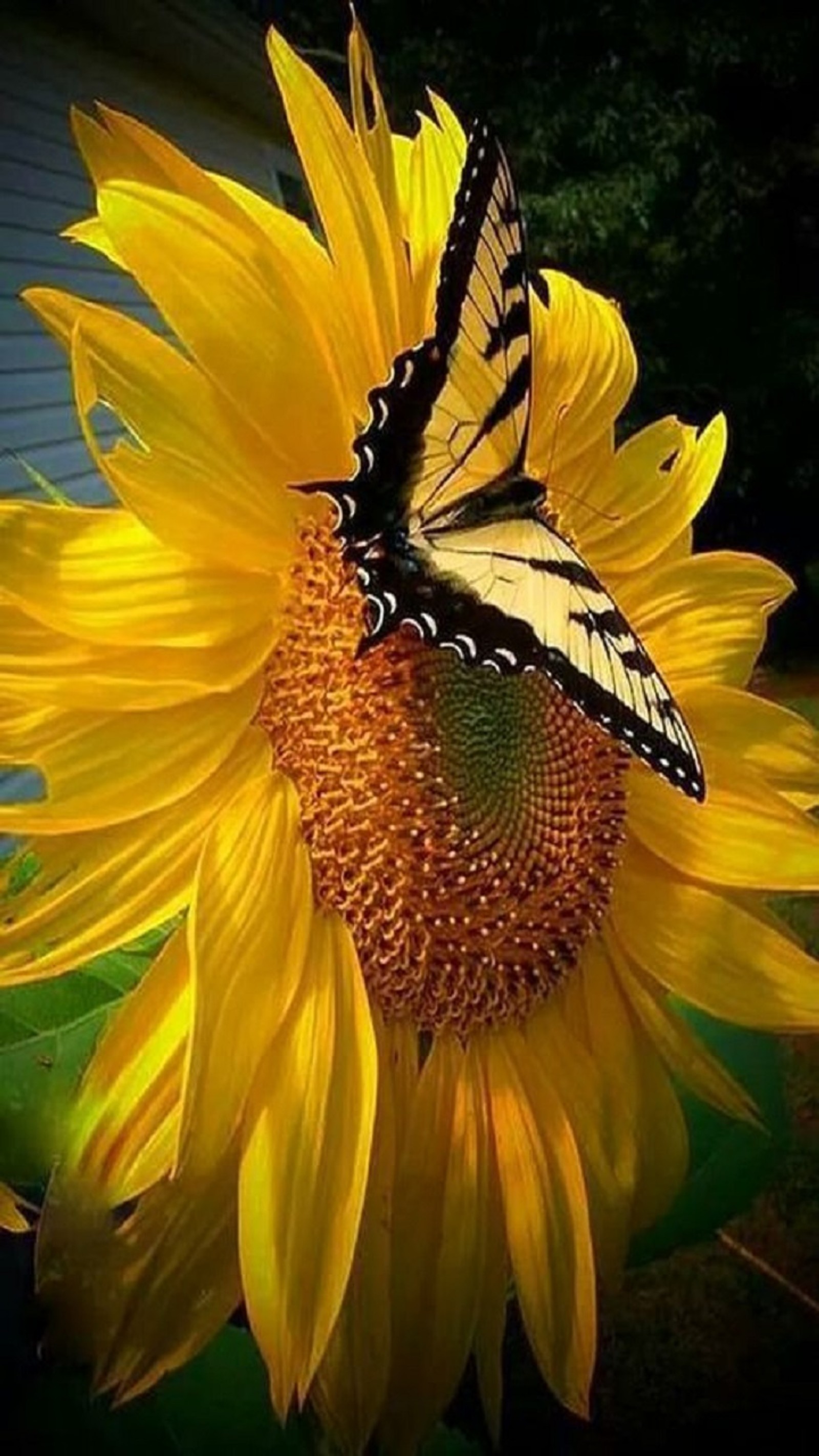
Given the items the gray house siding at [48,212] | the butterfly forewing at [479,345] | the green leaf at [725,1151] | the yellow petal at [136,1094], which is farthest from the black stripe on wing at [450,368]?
the gray house siding at [48,212]

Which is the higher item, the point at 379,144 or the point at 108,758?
the point at 379,144

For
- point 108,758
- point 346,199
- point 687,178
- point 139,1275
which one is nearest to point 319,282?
point 346,199

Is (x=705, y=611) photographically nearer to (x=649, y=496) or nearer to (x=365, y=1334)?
(x=649, y=496)

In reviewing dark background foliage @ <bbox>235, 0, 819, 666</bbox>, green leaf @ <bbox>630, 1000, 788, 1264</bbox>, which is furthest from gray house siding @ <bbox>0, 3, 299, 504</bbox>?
green leaf @ <bbox>630, 1000, 788, 1264</bbox>

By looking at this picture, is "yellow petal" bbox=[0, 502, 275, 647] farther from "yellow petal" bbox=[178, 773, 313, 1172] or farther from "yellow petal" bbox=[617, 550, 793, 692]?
"yellow petal" bbox=[617, 550, 793, 692]

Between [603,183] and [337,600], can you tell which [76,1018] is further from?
[603,183]

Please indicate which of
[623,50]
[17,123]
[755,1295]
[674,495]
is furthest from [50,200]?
[623,50]

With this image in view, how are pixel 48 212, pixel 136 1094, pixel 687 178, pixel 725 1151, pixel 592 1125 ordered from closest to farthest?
pixel 136 1094 < pixel 592 1125 < pixel 725 1151 < pixel 48 212 < pixel 687 178

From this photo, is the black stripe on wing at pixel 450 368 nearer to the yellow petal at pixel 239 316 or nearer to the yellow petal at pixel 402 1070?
the yellow petal at pixel 239 316
